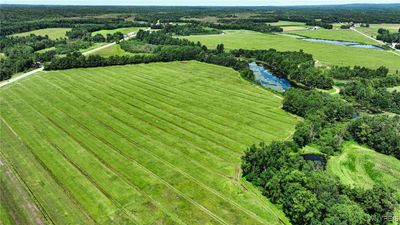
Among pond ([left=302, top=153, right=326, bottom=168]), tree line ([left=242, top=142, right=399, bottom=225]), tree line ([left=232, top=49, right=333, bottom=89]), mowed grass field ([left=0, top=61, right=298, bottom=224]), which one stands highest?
tree line ([left=232, top=49, right=333, bottom=89])

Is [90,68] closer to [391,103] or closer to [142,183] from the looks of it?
[142,183]

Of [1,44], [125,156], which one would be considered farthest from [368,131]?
[1,44]

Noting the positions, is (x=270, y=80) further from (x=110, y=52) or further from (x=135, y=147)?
(x=110, y=52)

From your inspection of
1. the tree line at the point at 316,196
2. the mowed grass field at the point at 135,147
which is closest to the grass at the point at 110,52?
the mowed grass field at the point at 135,147

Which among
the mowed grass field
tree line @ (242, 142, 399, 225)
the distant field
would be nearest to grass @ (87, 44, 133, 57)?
the mowed grass field

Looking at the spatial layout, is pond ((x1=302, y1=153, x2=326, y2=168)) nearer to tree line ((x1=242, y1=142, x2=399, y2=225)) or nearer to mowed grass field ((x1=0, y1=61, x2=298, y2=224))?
mowed grass field ((x1=0, y1=61, x2=298, y2=224))

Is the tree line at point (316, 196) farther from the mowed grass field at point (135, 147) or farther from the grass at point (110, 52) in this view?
the grass at point (110, 52)
